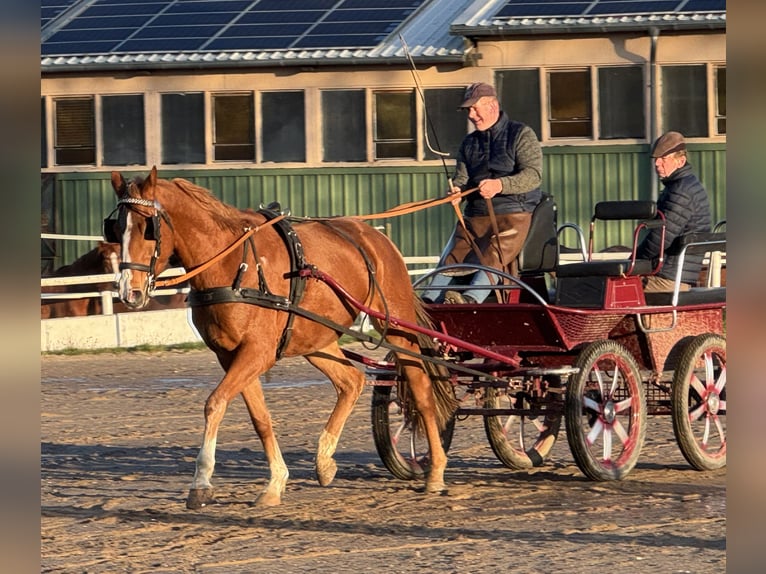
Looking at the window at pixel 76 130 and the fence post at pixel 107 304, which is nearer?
the fence post at pixel 107 304

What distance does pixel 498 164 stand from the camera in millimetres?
8672

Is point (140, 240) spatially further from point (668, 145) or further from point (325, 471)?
point (668, 145)

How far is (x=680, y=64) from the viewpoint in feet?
73.8

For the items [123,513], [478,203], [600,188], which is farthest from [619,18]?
[123,513]

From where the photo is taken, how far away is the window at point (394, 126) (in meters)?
23.4

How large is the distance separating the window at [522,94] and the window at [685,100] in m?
1.92

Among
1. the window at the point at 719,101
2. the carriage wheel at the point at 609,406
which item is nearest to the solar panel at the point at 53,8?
the window at the point at 719,101

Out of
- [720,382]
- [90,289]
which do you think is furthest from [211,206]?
[90,289]

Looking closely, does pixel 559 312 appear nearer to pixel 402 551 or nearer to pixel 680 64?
pixel 402 551

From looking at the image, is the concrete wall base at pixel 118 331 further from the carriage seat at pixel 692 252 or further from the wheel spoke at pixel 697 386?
the wheel spoke at pixel 697 386

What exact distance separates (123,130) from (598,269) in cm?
1726

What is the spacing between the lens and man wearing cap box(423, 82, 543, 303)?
8.55 m

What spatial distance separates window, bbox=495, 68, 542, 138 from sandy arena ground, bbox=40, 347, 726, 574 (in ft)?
39.7
